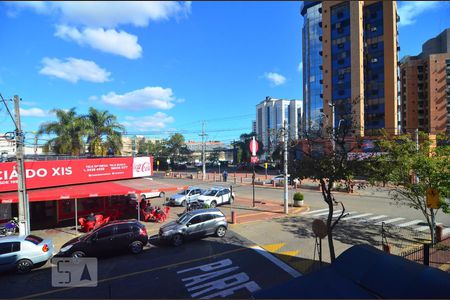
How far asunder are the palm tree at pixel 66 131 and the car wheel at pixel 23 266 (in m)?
21.2

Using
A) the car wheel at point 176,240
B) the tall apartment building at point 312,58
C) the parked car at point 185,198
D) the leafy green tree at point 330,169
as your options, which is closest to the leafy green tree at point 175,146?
the tall apartment building at point 312,58

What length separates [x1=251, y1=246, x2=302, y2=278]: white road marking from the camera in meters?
11.1

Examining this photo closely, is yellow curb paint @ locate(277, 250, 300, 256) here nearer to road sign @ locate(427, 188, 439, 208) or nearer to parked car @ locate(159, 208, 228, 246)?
parked car @ locate(159, 208, 228, 246)

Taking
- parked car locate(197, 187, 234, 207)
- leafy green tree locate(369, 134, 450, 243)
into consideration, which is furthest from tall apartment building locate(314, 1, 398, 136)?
leafy green tree locate(369, 134, 450, 243)

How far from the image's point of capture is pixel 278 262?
12281 mm

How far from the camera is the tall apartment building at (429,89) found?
77.2 m

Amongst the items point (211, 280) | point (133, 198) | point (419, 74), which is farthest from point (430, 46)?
point (211, 280)

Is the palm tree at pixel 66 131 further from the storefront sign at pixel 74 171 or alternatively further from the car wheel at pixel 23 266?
the car wheel at pixel 23 266

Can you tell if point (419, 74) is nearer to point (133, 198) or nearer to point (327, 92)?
point (327, 92)

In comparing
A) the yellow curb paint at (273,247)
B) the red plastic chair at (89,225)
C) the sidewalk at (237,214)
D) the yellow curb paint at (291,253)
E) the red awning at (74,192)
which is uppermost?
the red awning at (74,192)

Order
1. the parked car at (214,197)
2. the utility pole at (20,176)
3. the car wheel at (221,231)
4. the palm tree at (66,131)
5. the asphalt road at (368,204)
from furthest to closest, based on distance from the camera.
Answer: the palm tree at (66,131) → the parked car at (214,197) → the asphalt road at (368,204) → the car wheel at (221,231) → the utility pole at (20,176)

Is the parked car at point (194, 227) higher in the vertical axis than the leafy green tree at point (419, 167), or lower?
lower

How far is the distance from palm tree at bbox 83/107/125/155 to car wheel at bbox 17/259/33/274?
21.6 m

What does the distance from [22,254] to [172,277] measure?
5.99 m
